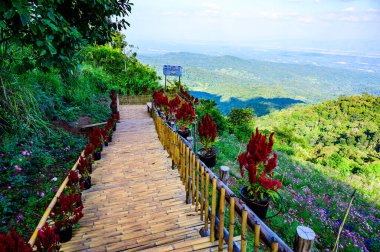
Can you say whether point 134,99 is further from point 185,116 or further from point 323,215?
point 323,215

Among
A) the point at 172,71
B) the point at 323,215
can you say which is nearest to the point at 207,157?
the point at 323,215

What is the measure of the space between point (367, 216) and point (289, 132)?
18.3 meters

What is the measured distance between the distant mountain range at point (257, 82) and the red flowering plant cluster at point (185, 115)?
5081cm

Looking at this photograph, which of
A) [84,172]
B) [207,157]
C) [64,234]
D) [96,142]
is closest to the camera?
[64,234]

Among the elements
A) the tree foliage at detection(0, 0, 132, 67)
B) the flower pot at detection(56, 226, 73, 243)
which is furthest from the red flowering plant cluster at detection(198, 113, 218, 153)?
the flower pot at detection(56, 226, 73, 243)

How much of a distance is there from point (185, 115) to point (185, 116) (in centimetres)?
3

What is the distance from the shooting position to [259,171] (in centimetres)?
322

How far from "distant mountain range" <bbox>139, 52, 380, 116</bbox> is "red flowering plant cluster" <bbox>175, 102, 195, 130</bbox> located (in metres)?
50.8

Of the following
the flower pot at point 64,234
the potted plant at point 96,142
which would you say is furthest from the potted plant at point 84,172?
the flower pot at point 64,234

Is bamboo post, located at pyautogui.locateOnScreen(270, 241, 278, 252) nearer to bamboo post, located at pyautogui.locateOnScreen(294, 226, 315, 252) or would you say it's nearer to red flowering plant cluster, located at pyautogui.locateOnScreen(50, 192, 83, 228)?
bamboo post, located at pyautogui.locateOnScreen(294, 226, 315, 252)

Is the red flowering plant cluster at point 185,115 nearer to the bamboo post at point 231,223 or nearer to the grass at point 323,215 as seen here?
the grass at point 323,215

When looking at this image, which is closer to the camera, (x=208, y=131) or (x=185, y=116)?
(x=208, y=131)

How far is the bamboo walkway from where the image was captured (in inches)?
107

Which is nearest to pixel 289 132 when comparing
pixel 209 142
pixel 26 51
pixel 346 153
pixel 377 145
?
pixel 346 153
